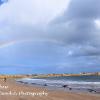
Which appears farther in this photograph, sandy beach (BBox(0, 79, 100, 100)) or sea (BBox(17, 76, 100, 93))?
sea (BBox(17, 76, 100, 93))

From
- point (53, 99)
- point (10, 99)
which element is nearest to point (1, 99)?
point (10, 99)

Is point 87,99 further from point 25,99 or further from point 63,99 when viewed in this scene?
point 25,99

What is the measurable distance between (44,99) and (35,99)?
28.3 inches

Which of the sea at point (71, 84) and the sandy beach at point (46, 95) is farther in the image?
the sea at point (71, 84)

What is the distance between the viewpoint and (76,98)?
22344 mm

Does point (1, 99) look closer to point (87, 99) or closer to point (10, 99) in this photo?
point (10, 99)

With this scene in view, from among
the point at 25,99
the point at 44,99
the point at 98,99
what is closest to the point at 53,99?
the point at 44,99

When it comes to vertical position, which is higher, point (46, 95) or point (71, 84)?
point (71, 84)

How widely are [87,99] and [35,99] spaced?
415 cm

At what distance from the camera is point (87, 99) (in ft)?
70.6

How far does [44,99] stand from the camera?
2153 cm

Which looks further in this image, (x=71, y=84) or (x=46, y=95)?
(x=71, y=84)

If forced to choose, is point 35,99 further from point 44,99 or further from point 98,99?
point 98,99

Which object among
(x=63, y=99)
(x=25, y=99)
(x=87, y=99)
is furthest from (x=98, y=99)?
(x=25, y=99)
